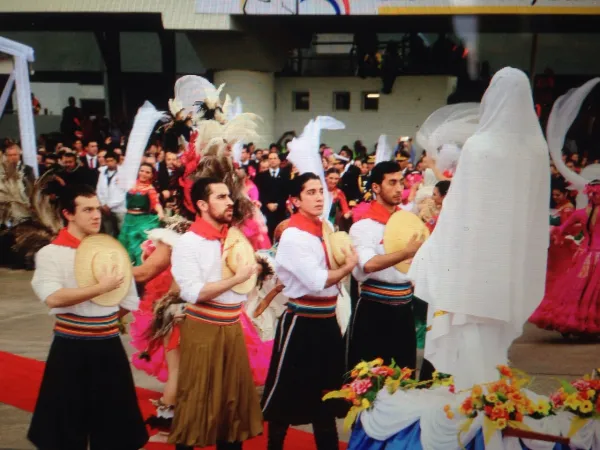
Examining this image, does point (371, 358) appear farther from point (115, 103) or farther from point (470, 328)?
point (115, 103)

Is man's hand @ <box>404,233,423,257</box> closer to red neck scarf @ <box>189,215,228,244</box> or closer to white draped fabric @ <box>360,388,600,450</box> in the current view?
white draped fabric @ <box>360,388,600,450</box>

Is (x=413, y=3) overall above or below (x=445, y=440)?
above

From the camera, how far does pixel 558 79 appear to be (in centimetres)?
1672

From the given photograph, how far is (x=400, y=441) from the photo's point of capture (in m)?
3.79

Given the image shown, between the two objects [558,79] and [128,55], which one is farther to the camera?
[128,55]

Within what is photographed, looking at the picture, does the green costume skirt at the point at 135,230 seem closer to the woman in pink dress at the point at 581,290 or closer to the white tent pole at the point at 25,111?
the white tent pole at the point at 25,111

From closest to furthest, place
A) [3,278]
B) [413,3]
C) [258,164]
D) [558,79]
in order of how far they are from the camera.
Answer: [3,278]
[258,164]
[413,3]
[558,79]

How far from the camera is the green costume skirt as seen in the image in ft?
31.5

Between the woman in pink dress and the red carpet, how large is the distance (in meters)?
3.50

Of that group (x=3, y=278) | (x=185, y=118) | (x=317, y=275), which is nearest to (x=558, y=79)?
(x=3, y=278)

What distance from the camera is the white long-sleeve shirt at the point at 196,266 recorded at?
433cm

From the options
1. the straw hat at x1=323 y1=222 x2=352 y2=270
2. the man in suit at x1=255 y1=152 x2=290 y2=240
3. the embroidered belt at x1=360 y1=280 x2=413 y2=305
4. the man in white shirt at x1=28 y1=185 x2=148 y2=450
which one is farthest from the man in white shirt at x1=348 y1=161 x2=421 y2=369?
the man in suit at x1=255 y1=152 x2=290 y2=240

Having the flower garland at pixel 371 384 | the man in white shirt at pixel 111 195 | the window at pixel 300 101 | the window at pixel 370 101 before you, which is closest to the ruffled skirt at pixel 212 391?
the flower garland at pixel 371 384

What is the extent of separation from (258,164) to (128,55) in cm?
858
